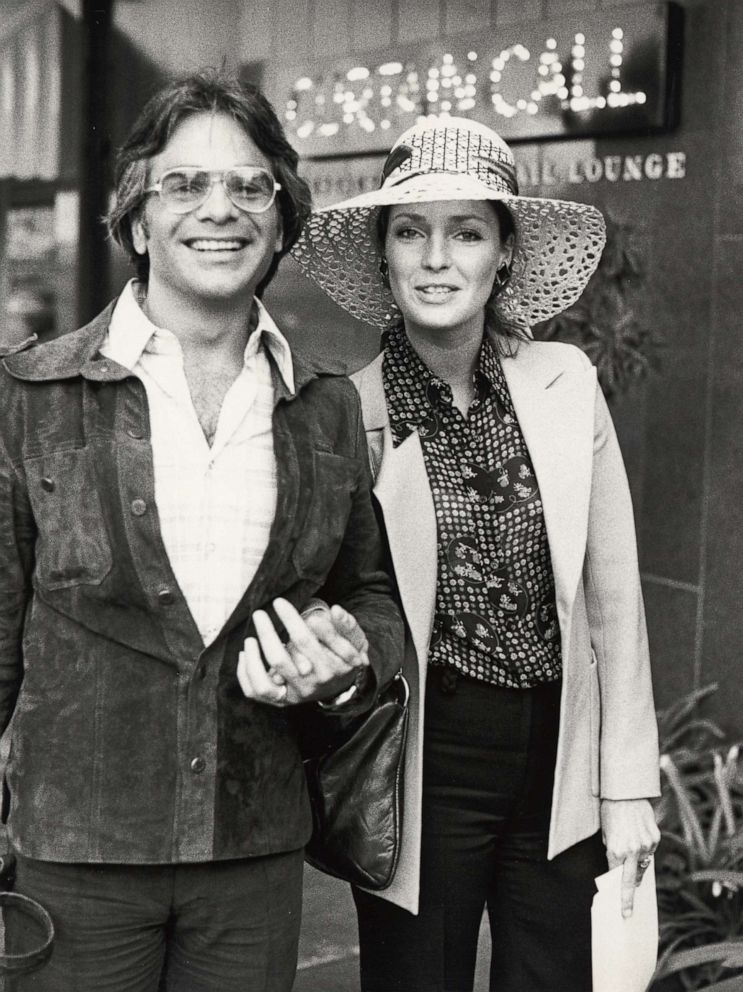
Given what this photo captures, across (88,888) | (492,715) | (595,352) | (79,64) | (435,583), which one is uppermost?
(79,64)

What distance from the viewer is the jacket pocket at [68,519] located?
1978 mm

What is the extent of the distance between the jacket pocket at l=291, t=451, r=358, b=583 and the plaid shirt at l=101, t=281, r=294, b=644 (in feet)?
0.21

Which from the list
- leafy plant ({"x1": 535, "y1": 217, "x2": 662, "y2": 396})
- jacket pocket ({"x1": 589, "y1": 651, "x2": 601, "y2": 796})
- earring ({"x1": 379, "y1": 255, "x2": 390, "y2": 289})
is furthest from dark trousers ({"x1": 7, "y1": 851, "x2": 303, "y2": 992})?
leafy plant ({"x1": 535, "y1": 217, "x2": 662, "y2": 396})

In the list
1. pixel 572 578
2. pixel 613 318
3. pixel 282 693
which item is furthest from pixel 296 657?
pixel 613 318

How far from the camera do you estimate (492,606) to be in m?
2.43

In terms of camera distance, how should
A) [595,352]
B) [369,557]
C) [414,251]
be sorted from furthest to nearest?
[595,352], [414,251], [369,557]

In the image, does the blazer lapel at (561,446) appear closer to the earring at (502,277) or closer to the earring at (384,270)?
the earring at (502,277)

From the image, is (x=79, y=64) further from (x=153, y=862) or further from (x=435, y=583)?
(x=153, y=862)

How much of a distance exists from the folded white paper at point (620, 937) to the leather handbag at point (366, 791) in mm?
389

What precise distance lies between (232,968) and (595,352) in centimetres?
299

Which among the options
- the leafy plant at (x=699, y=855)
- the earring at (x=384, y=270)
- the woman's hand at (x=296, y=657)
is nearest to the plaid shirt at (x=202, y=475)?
the woman's hand at (x=296, y=657)

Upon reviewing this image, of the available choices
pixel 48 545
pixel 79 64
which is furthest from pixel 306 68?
pixel 48 545

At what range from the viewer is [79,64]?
4270mm

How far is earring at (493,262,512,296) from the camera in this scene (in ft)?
8.71
